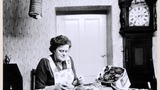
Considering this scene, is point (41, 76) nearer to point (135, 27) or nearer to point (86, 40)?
point (86, 40)

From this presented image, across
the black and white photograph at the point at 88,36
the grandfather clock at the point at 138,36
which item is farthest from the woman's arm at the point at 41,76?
the grandfather clock at the point at 138,36

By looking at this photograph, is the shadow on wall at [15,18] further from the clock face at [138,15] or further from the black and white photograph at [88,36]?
the clock face at [138,15]

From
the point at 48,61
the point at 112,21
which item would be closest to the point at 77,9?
the point at 112,21

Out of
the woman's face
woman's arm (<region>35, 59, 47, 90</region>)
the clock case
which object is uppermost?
the clock case

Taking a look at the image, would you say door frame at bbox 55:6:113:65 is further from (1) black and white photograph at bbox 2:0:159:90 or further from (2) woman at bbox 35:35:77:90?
(2) woman at bbox 35:35:77:90

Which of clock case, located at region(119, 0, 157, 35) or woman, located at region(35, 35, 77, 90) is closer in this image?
woman, located at region(35, 35, 77, 90)

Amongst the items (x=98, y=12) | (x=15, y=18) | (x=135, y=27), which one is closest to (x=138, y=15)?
(x=135, y=27)

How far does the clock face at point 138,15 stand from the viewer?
295 cm

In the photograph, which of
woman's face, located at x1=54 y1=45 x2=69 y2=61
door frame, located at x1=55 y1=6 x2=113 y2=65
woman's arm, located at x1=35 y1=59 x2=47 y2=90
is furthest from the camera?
door frame, located at x1=55 y1=6 x2=113 y2=65

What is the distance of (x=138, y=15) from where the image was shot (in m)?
2.96

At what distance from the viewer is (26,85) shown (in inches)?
124

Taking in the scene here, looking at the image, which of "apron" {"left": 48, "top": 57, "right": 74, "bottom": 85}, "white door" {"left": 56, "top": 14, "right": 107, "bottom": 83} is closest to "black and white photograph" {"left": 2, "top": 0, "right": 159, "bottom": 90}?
"white door" {"left": 56, "top": 14, "right": 107, "bottom": 83}

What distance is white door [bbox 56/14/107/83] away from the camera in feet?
9.35

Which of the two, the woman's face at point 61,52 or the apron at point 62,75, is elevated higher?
the woman's face at point 61,52
